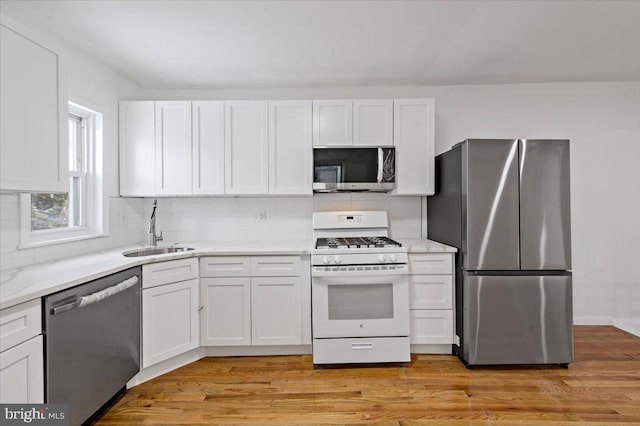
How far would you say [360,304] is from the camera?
9.25ft

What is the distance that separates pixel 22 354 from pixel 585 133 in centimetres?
484

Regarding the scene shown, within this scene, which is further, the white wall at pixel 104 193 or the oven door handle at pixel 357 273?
the oven door handle at pixel 357 273

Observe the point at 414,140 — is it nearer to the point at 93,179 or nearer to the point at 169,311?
the point at 169,311

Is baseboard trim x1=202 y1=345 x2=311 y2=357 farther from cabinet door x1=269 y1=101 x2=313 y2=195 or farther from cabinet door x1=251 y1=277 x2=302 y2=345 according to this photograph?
cabinet door x1=269 y1=101 x2=313 y2=195

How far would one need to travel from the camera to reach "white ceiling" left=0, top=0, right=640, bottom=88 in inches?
86.6

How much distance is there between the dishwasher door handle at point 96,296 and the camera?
5.68 ft

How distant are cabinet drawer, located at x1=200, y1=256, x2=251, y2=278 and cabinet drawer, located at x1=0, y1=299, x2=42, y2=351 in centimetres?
137

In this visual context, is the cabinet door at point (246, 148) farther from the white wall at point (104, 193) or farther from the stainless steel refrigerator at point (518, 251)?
the stainless steel refrigerator at point (518, 251)

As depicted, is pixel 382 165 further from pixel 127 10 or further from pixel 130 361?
A: pixel 130 361

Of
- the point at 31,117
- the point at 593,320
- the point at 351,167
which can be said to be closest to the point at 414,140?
the point at 351,167

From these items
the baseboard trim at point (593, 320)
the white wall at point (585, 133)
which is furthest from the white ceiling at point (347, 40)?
the baseboard trim at point (593, 320)

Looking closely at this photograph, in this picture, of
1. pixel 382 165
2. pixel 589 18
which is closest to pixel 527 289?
pixel 382 165

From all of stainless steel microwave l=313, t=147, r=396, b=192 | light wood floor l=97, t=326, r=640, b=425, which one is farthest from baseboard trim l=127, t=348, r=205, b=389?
stainless steel microwave l=313, t=147, r=396, b=192

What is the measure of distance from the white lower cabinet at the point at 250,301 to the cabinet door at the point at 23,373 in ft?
4.45
